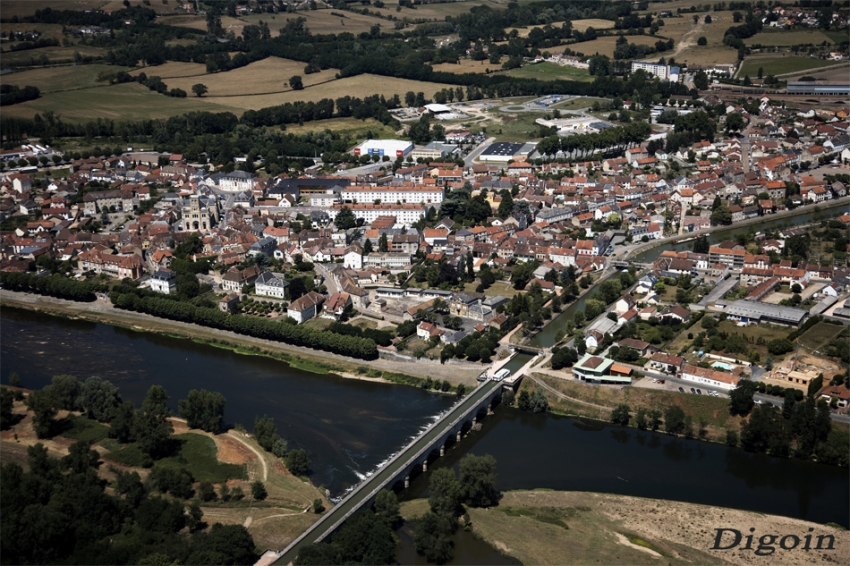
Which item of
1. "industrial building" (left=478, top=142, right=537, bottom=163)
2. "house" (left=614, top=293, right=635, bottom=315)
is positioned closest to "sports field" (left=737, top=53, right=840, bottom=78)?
"industrial building" (left=478, top=142, right=537, bottom=163)

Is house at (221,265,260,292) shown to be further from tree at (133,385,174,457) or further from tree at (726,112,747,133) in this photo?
tree at (726,112,747,133)

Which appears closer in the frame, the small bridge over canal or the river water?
the small bridge over canal

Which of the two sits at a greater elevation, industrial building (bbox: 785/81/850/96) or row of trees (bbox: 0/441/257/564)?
industrial building (bbox: 785/81/850/96)

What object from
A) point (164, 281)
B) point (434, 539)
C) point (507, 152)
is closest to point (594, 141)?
point (507, 152)

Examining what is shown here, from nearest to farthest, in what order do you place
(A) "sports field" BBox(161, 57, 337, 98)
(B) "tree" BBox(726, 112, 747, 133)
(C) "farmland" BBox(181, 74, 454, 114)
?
1. (B) "tree" BBox(726, 112, 747, 133)
2. (C) "farmland" BBox(181, 74, 454, 114)
3. (A) "sports field" BBox(161, 57, 337, 98)

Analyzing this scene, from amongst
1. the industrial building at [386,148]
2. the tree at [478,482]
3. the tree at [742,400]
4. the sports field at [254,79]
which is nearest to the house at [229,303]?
the tree at [478,482]

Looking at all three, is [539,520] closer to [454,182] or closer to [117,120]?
[454,182]

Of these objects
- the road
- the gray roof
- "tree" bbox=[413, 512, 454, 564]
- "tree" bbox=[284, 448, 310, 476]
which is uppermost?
the road
